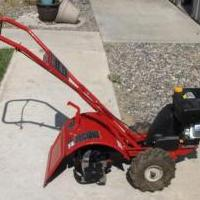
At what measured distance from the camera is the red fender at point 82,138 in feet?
15.7

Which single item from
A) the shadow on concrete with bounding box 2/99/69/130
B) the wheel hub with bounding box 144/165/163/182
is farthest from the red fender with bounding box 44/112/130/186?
the shadow on concrete with bounding box 2/99/69/130

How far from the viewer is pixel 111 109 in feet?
21.8

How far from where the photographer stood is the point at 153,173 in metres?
4.82

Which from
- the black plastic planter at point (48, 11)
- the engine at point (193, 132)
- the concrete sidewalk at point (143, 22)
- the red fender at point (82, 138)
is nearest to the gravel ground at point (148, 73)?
the concrete sidewalk at point (143, 22)

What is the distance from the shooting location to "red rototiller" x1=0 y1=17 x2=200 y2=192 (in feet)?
15.6

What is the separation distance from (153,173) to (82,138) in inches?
28.0

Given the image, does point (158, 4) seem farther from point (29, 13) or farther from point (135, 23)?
point (29, 13)

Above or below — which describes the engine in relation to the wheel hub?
above

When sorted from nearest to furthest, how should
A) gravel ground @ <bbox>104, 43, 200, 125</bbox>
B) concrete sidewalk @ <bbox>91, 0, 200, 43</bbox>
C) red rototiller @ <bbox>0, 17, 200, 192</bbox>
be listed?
red rototiller @ <bbox>0, 17, 200, 192</bbox> < gravel ground @ <bbox>104, 43, 200, 125</bbox> < concrete sidewalk @ <bbox>91, 0, 200, 43</bbox>

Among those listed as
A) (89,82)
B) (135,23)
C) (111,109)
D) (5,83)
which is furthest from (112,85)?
(135,23)

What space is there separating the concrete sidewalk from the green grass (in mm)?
1984

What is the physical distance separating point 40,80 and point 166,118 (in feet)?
9.41

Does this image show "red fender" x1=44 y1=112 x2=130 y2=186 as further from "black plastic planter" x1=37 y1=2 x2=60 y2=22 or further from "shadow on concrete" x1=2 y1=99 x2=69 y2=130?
"black plastic planter" x1=37 y1=2 x2=60 y2=22

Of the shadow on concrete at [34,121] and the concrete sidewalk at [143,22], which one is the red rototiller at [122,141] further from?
the concrete sidewalk at [143,22]
